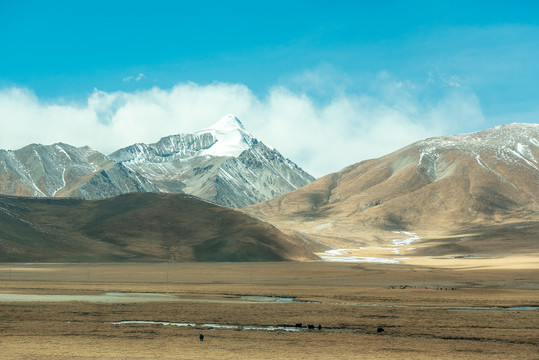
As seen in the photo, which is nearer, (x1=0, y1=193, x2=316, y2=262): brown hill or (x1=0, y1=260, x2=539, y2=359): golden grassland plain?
(x1=0, y1=260, x2=539, y2=359): golden grassland plain

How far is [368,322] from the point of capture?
38.2 m

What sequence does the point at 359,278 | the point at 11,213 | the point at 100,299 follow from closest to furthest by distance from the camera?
the point at 100,299 < the point at 359,278 < the point at 11,213

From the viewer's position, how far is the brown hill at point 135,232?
135 m

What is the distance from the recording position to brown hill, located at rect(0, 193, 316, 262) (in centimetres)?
13488

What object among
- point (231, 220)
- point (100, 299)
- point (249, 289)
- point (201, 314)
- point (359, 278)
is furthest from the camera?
point (231, 220)

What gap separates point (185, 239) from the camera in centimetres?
15538

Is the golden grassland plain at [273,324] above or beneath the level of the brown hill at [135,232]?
beneath

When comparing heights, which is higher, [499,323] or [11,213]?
[11,213]

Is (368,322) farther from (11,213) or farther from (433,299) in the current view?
(11,213)

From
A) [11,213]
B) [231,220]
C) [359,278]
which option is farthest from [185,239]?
[359,278]

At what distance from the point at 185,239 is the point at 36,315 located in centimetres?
11657

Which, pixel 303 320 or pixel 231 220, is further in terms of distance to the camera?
pixel 231 220

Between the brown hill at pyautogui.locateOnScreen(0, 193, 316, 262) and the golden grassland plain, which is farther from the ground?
the brown hill at pyautogui.locateOnScreen(0, 193, 316, 262)

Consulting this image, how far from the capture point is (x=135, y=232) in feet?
522
